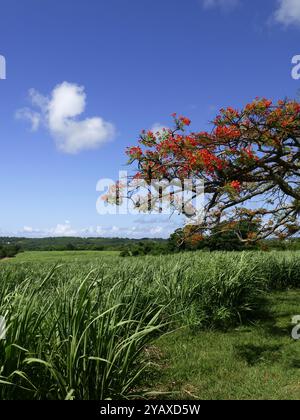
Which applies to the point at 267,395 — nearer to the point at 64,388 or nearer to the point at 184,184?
the point at 64,388

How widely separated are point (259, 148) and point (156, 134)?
1878 mm

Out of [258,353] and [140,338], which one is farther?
[258,353]

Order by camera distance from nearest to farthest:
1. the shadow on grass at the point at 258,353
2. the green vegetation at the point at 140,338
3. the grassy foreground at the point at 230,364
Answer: the green vegetation at the point at 140,338 → the grassy foreground at the point at 230,364 → the shadow on grass at the point at 258,353

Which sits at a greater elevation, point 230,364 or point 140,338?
point 140,338

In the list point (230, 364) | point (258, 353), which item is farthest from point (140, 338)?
point (258, 353)

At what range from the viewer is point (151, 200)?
793cm

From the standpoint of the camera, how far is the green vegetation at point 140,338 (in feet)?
12.3

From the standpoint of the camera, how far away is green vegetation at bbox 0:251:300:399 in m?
3.74

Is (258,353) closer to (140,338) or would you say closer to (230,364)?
(230,364)

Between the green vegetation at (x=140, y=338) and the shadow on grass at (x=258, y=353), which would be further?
the shadow on grass at (x=258, y=353)

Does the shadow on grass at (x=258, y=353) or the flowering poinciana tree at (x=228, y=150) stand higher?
the flowering poinciana tree at (x=228, y=150)

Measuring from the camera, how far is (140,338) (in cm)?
413

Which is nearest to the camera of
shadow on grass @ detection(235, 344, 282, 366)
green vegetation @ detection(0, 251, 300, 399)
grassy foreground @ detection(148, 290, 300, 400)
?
green vegetation @ detection(0, 251, 300, 399)
